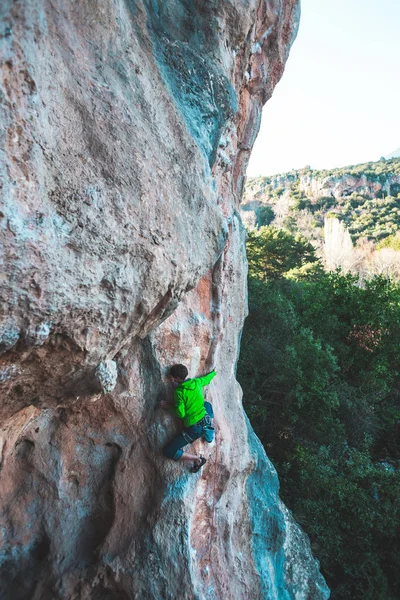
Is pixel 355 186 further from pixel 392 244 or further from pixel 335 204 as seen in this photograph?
pixel 392 244

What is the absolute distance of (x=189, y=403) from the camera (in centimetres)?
500

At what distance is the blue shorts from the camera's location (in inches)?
195

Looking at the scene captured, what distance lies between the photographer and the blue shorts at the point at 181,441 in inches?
195

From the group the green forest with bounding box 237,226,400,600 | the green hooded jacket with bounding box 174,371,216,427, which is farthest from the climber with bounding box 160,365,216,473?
the green forest with bounding box 237,226,400,600

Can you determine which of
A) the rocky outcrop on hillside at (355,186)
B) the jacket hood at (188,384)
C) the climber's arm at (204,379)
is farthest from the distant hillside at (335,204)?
the jacket hood at (188,384)

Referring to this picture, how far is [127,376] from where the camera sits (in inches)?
197

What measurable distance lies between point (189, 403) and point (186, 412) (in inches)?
4.5

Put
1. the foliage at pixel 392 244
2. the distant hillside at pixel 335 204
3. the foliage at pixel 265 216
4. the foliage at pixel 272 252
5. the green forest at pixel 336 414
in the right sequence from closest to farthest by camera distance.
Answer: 1. the green forest at pixel 336 414
2. the foliage at pixel 272 252
3. the foliage at pixel 392 244
4. the distant hillside at pixel 335 204
5. the foliage at pixel 265 216

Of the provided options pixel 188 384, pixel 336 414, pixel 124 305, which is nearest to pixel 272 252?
pixel 336 414

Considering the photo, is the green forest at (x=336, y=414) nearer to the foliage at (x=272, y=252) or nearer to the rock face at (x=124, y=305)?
the rock face at (x=124, y=305)

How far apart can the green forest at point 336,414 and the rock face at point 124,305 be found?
2.18 metres

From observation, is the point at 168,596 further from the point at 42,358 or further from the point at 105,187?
the point at 105,187

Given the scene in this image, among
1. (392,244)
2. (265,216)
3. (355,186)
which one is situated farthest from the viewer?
(355,186)

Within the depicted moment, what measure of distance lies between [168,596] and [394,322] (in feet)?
36.7
